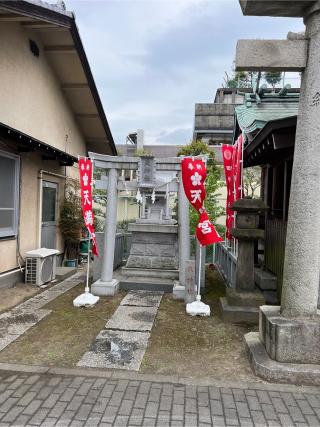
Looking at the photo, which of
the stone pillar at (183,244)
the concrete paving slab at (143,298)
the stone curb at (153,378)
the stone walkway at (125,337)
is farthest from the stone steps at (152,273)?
the stone curb at (153,378)

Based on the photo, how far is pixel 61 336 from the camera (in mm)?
5969

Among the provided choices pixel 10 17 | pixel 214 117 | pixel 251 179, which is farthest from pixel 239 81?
pixel 10 17

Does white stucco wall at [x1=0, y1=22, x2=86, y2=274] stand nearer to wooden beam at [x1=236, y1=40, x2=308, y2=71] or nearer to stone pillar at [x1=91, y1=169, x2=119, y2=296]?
stone pillar at [x1=91, y1=169, x2=119, y2=296]

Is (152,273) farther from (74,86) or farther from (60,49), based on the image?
(60,49)

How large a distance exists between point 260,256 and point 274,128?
5619 mm

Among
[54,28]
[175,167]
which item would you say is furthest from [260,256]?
[54,28]

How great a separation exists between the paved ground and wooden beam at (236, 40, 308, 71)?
4256 millimetres

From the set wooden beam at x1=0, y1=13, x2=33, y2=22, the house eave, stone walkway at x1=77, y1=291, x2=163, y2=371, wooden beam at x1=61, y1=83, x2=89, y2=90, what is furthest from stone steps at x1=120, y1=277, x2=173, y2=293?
wooden beam at x1=0, y1=13, x2=33, y2=22

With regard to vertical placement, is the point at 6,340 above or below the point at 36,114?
below

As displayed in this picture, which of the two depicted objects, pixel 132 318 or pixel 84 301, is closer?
pixel 132 318

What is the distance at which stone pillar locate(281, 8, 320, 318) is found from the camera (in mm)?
4676

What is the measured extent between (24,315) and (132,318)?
86.2 inches

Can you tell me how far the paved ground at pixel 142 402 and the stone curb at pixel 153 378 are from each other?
0.01 m

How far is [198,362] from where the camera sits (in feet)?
16.6
